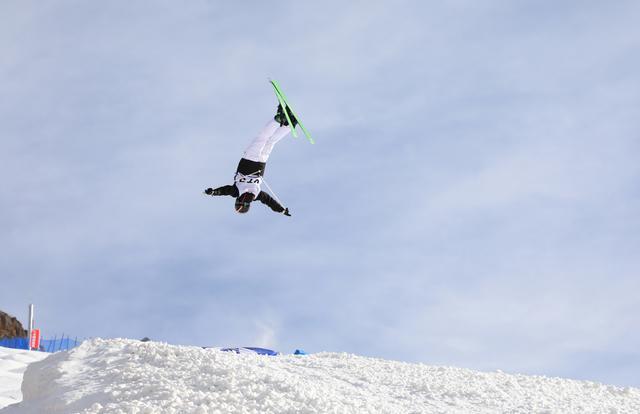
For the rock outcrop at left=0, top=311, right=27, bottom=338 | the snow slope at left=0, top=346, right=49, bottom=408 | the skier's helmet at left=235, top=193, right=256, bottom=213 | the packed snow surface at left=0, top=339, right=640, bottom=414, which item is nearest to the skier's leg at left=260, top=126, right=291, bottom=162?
the skier's helmet at left=235, top=193, right=256, bottom=213

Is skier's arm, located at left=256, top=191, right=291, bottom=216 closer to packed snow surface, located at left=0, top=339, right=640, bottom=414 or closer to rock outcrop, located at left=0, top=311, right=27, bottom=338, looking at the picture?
packed snow surface, located at left=0, top=339, right=640, bottom=414

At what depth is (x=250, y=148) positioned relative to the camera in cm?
1152

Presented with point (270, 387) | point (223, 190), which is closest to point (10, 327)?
point (223, 190)

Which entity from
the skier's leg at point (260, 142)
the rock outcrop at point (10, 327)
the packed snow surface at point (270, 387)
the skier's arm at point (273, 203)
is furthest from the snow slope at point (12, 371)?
the rock outcrop at point (10, 327)

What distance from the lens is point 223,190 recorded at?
12.1 metres

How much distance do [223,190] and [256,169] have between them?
2.37ft

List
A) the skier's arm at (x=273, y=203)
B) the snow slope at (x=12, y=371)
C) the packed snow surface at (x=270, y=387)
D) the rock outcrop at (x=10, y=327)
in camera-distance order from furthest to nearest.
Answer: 1. the rock outcrop at (x=10, y=327)
2. the snow slope at (x=12, y=371)
3. the skier's arm at (x=273, y=203)
4. the packed snow surface at (x=270, y=387)

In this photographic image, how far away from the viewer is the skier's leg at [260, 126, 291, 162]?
11.3m

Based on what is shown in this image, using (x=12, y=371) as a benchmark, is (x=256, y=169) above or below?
above

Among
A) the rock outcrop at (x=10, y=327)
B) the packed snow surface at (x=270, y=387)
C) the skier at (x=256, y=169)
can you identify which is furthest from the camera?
the rock outcrop at (x=10, y=327)

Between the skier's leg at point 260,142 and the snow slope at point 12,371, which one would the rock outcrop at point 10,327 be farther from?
the skier's leg at point 260,142

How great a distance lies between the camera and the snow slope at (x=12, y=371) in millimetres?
12656

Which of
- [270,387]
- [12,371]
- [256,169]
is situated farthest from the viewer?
[12,371]

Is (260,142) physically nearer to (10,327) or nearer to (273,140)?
(273,140)
